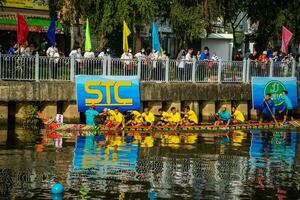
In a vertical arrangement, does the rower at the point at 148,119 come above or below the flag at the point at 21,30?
below

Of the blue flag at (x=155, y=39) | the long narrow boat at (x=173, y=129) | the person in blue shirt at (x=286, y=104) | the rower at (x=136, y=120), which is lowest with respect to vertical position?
the long narrow boat at (x=173, y=129)

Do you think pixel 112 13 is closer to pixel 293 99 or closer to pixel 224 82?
pixel 224 82

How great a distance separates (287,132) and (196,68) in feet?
17.0

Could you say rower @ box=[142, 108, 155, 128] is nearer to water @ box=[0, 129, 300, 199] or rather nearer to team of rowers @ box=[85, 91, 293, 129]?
team of rowers @ box=[85, 91, 293, 129]

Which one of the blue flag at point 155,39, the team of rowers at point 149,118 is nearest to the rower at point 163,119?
the team of rowers at point 149,118

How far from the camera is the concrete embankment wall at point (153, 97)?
3155cm

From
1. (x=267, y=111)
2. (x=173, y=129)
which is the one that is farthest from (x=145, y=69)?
(x=267, y=111)

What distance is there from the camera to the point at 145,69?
112ft

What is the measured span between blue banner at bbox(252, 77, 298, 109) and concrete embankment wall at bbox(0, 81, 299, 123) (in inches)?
18.7

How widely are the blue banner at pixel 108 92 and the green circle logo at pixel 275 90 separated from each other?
24.6 ft

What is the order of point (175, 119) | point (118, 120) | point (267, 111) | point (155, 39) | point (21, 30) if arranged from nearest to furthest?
point (118, 120), point (175, 119), point (21, 30), point (155, 39), point (267, 111)

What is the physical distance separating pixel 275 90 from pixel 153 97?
274 inches

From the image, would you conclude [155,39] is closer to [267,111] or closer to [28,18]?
[267,111]

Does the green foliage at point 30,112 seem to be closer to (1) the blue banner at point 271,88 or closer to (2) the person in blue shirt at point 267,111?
(2) the person in blue shirt at point 267,111
